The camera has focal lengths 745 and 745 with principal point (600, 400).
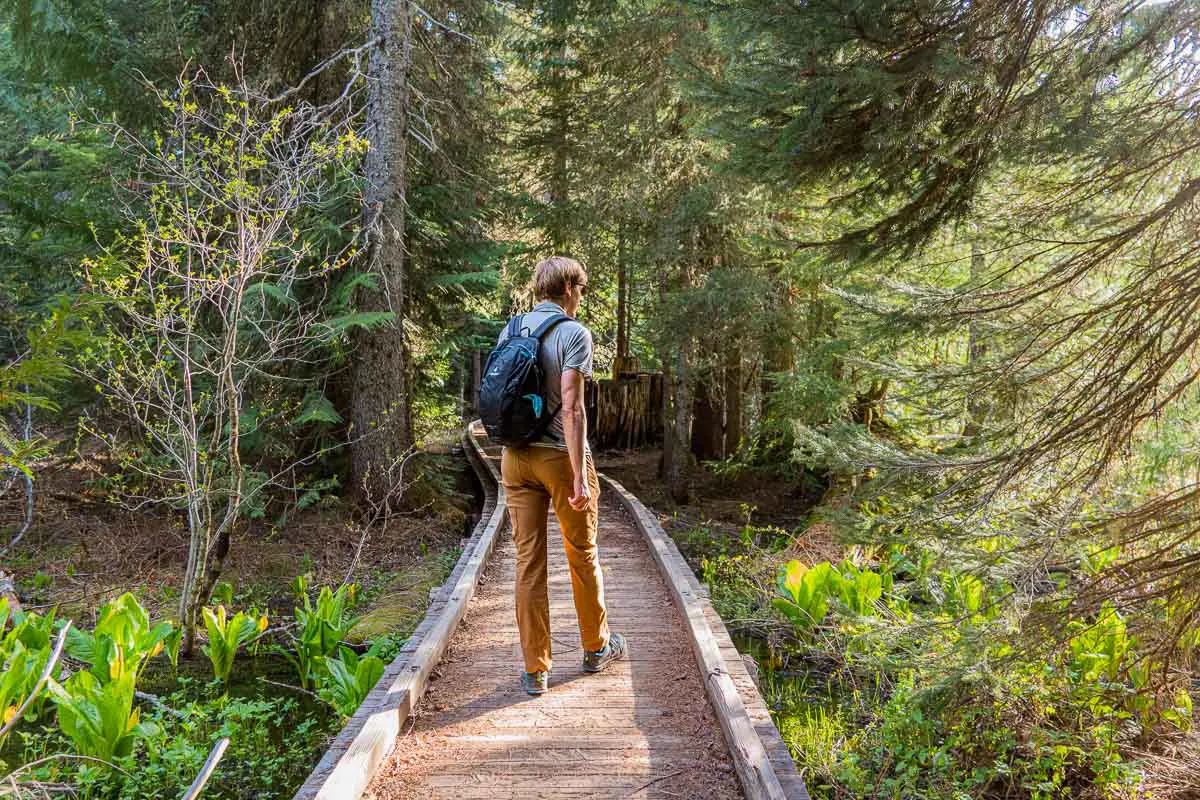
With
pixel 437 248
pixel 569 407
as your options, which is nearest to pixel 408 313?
pixel 437 248

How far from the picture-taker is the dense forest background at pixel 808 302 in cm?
417

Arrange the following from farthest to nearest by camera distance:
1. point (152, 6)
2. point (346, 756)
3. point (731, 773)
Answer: point (152, 6) → point (731, 773) → point (346, 756)

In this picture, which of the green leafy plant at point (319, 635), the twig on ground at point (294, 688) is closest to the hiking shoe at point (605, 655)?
the green leafy plant at point (319, 635)

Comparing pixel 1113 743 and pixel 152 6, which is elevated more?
pixel 152 6

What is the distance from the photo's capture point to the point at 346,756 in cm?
313

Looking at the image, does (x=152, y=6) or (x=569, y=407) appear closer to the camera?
(x=569, y=407)

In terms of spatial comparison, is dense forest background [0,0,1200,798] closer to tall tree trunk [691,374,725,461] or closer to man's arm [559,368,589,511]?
tall tree trunk [691,374,725,461]

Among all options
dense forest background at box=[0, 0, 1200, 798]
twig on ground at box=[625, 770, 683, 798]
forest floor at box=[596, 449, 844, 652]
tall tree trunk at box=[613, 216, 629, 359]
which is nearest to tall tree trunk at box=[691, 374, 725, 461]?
forest floor at box=[596, 449, 844, 652]

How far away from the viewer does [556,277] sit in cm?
406

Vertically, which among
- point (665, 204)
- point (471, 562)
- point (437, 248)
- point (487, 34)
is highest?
point (487, 34)

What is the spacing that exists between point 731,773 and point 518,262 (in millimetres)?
13392

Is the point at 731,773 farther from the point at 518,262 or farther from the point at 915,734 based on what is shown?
the point at 518,262

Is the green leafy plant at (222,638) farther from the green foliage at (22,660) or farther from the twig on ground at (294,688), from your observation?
the green foliage at (22,660)

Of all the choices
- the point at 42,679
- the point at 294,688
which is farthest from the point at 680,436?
the point at 42,679
